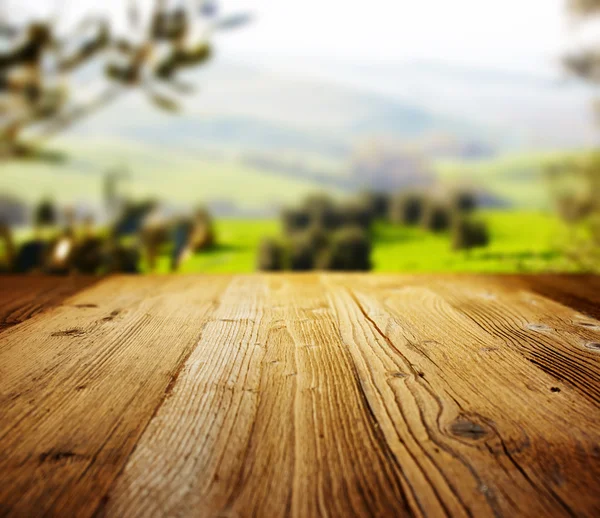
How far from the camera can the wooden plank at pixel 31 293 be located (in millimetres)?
915

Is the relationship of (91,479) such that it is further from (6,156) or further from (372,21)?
Result: (372,21)

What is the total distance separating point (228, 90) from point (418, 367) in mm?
4128

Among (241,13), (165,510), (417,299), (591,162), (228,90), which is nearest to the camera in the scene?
(165,510)

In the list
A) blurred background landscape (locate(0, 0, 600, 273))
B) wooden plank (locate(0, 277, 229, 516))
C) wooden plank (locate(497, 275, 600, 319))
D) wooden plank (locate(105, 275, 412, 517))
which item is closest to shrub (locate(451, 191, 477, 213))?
blurred background landscape (locate(0, 0, 600, 273))

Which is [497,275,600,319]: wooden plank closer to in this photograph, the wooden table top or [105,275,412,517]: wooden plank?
the wooden table top

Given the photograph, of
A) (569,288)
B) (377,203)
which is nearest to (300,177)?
(377,203)

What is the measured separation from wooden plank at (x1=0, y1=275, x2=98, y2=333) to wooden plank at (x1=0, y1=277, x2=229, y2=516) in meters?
0.04

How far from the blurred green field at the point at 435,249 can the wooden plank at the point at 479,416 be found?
2.37m

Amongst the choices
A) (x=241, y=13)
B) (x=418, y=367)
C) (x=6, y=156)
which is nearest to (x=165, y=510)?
(x=418, y=367)

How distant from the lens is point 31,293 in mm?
1099

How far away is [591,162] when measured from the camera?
133 inches

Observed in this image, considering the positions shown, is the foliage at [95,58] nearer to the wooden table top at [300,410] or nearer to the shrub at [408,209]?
the shrub at [408,209]

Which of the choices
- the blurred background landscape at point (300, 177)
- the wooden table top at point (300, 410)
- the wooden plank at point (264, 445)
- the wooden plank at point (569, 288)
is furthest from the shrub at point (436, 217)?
the wooden plank at point (264, 445)

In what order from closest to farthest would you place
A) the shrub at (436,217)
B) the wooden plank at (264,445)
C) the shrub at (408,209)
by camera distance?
1. the wooden plank at (264,445)
2. the shrub at (436,217)
3. the shrub at (408,209)
